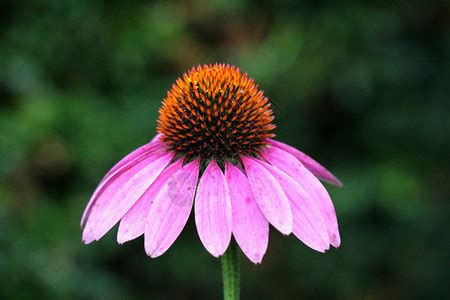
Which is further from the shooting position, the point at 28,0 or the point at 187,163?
the point at 28,0

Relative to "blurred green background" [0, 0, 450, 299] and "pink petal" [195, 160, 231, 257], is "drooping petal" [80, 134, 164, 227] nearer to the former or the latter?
"pink petal" [195, 160, 231, 257]

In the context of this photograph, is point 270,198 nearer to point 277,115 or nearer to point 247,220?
point 247,220

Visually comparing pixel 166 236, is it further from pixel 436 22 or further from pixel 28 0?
pixel 436 22

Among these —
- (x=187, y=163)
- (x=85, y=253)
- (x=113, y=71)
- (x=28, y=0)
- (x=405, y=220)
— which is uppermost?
(x=28, y=0)

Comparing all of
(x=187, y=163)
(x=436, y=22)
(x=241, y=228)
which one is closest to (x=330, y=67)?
(x=436, y=22)

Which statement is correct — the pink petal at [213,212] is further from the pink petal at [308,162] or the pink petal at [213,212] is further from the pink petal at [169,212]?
the pink petal at [308,162]

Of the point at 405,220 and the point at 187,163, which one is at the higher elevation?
the point at 187,163

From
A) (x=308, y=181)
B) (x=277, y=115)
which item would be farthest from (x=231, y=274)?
(x=277, y=115)

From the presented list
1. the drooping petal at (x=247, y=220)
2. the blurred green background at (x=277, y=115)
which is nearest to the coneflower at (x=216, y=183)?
the drooping petal at (x=247, y=220)

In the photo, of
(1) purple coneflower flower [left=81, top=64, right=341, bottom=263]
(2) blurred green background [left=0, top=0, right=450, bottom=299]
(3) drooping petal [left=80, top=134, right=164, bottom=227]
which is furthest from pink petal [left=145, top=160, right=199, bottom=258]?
(2) blurred green background [left=0, top=0, right=450, bottom=299]
